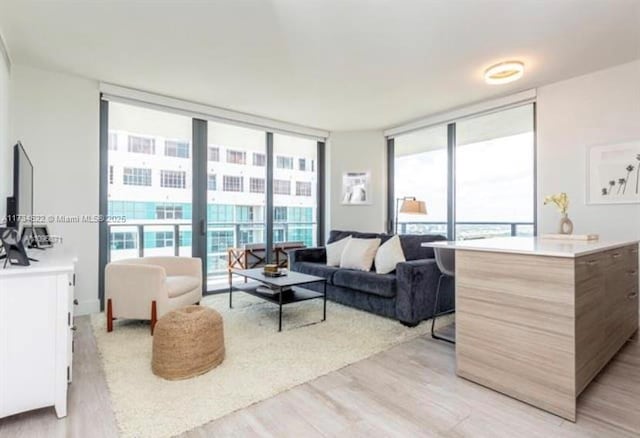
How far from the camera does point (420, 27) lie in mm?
2541

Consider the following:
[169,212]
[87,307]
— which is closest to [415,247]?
[169,212]

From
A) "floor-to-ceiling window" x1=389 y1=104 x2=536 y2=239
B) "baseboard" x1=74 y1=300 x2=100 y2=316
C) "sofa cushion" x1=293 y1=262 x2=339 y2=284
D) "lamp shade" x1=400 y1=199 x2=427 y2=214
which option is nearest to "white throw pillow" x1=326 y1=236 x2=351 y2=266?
"sofa cushion" x1=293 y1=262 x2=339 y2=284

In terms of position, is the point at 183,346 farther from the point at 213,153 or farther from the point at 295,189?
the point at 295,189

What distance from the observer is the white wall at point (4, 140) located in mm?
2738

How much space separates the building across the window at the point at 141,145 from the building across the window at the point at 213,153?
2.26 ft

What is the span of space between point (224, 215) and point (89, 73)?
220 cm

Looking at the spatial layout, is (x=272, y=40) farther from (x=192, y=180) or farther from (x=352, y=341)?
(x=352, y=341)

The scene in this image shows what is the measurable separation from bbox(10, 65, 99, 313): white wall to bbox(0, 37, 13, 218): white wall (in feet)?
0.58

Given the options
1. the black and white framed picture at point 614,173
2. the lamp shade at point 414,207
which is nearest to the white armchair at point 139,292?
→ the lamp shade at point 414,207

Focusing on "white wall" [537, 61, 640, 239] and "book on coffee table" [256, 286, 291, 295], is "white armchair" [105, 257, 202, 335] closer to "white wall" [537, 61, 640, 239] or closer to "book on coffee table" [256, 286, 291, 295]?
"book on coffee table" [256, 286, 291, 295]

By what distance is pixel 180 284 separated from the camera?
122 inches

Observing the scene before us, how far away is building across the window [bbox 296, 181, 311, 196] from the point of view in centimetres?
548

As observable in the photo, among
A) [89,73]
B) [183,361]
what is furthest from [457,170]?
[89,73]

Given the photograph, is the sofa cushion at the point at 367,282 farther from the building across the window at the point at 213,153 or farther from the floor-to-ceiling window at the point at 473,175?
the building across the window at the point at 213,153
